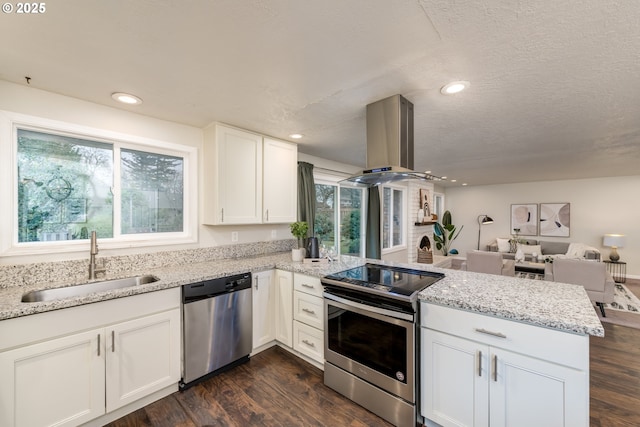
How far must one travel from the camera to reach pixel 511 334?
1.34 m

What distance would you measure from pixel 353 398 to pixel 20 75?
313 centimetres

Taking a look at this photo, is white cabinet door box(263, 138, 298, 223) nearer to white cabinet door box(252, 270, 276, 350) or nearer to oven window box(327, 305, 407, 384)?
white cabinet door box(252, 270, 276, 350)

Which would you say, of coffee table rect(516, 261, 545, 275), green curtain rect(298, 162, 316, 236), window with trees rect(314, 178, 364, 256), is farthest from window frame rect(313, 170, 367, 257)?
coffee table rect(516, 261, 545, 275)

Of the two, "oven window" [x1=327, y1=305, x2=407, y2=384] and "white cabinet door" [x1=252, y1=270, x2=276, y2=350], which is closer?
"oven window" [x1=327, y1=305, x2=407, y2=384]

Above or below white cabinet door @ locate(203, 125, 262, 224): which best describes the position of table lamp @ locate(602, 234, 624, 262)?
below

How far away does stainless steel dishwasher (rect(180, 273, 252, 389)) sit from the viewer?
1999 millimetres

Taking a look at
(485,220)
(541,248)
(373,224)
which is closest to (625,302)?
(541,248)

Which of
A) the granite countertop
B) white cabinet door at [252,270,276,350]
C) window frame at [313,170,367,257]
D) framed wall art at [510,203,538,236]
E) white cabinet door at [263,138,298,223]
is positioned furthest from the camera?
framed wall art at [510,203,538,236]

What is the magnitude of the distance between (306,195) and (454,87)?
84.7 inches

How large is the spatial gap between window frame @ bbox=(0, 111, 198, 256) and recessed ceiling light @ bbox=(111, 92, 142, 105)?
318 mm

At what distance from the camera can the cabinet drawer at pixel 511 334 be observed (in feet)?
3.91

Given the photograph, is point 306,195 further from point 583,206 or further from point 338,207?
point 583,206

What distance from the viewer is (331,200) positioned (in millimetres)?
4277

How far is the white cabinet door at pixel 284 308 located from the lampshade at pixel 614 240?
7216 millimetres
